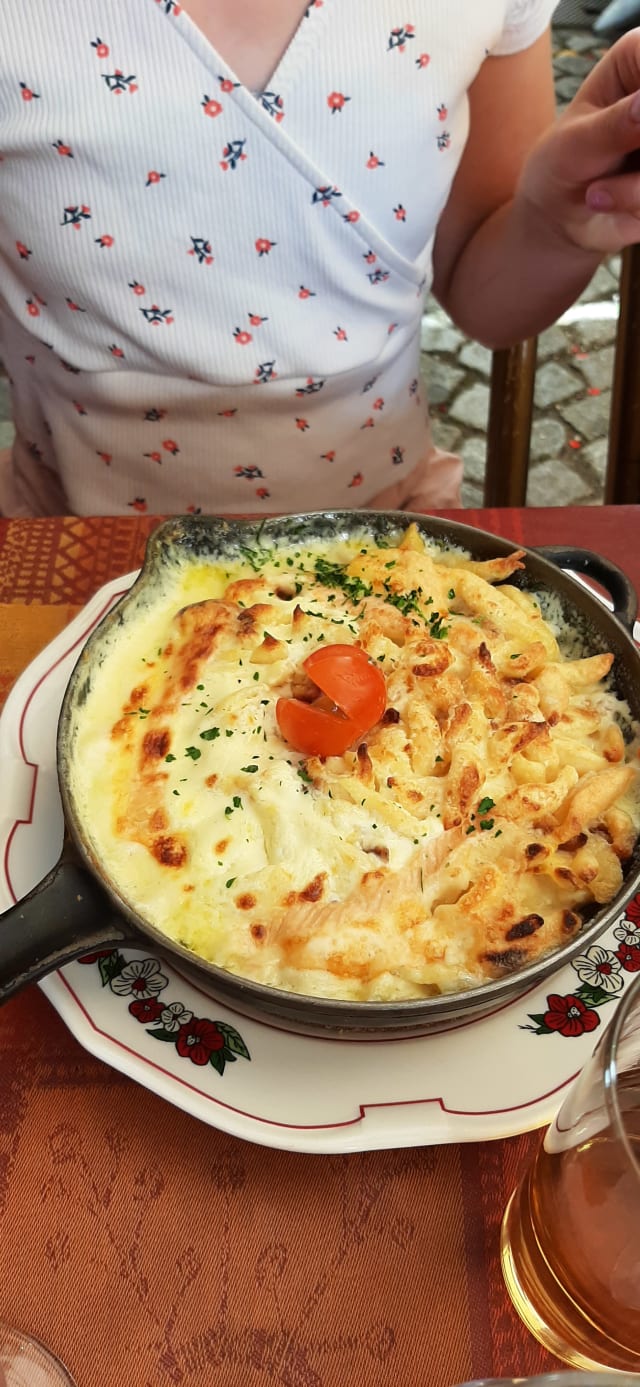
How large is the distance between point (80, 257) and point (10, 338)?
0.28 m

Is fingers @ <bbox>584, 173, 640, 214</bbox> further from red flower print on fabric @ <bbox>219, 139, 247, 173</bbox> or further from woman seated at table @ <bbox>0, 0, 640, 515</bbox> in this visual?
red flower print on fabric @ <bbox>219, 139, 247, 173</bbox>

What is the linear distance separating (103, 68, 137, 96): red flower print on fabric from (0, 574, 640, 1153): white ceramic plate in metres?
1.06

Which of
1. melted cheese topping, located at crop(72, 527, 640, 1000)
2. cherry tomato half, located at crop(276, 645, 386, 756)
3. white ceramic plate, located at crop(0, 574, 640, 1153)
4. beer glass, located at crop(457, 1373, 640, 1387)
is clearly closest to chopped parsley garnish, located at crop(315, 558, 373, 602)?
melted cheese topping, located at crop(72, 527, 640, 1000)

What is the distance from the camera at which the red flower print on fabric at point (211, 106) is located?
136 cm

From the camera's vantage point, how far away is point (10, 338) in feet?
5.54

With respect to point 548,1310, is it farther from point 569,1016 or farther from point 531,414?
point 531,414

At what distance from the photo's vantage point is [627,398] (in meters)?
1.81

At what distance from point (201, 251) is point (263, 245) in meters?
0.09

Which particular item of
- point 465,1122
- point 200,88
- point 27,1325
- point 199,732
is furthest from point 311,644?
point 200,88

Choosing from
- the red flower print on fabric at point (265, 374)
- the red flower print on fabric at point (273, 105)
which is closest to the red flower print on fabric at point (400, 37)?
the red flower print on fabric at point (273, 105)

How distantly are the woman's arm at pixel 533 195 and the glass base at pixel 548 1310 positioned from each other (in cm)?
125

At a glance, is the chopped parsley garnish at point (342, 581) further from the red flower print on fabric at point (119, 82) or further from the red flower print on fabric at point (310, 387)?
the red flower print on fabric at point (119, 82)

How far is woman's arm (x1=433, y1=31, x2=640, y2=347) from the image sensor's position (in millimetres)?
1397

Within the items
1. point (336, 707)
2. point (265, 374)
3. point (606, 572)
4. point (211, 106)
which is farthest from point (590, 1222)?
point (211, 106)
